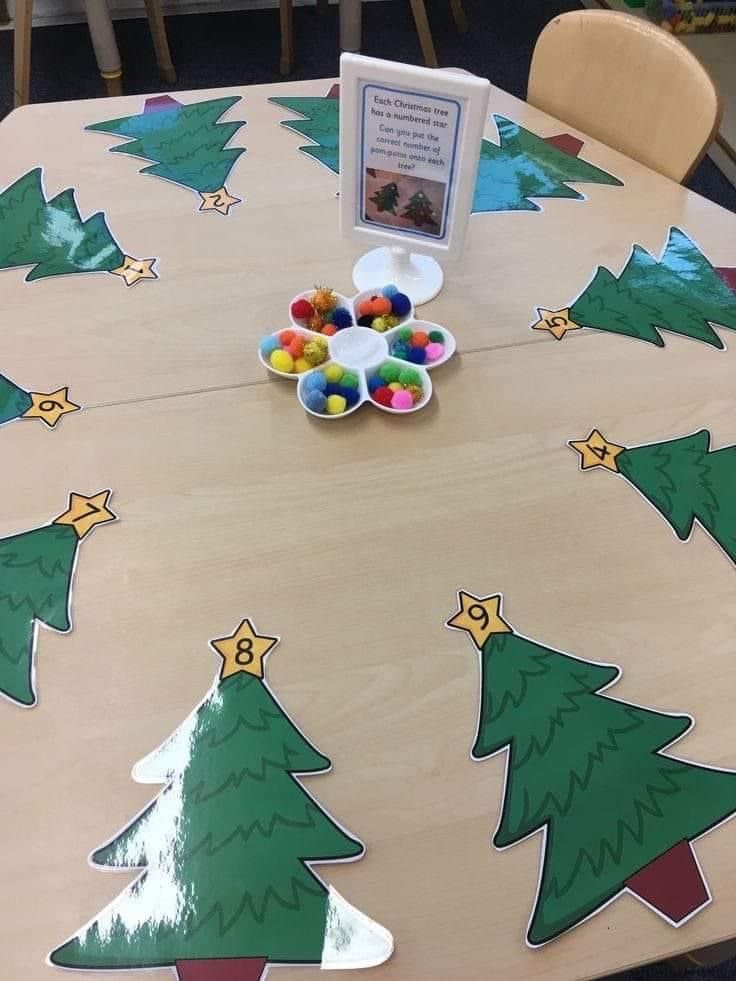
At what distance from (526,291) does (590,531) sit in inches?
15.6

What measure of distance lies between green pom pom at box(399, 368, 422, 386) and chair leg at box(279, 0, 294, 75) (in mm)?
2121

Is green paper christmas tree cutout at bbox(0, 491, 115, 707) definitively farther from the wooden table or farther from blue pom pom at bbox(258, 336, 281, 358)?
blue pom pom at bbox(258, 336, 281, 358)

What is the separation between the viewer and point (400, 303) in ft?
3.26

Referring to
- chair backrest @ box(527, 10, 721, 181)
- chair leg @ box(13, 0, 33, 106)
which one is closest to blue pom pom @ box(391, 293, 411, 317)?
chair backrest @ box(527, 10, 721, 181)

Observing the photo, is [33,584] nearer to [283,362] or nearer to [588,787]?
[283,362]

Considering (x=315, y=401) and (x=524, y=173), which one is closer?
(x=315, y=401)

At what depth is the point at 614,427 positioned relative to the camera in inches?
35.8

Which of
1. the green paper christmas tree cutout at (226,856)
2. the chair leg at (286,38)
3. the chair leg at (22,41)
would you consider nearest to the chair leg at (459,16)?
Answer: the chair leg at (286,38)

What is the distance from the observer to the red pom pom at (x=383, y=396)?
915 millimetres

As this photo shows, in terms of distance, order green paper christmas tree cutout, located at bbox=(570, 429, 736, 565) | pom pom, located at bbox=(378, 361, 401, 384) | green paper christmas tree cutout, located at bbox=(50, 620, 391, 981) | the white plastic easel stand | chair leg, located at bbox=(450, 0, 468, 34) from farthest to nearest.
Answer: chair leg, located at bbox=(450, 0, 468, 34) → the white plastic easel stand → pom pom, located at bbox=(378, 361, 401, 384) → green paper christmas tree cutout, located at bbox=(570, 429, 736, 565) → green paper christmas tree cutout, located at bbox=(50, 620, 391, 981)

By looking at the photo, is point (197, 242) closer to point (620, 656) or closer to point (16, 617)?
point (16, 617)

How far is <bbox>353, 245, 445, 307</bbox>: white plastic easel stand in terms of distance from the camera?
3.40ft

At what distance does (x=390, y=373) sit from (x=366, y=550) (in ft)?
0.81

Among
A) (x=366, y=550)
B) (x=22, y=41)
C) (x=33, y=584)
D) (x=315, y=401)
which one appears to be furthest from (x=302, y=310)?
(x=22, y=41)
